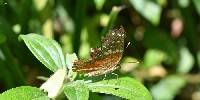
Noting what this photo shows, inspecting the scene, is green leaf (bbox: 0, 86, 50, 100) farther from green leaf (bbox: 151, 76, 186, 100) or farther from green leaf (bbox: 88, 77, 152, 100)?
green leaf (bbox: 151, 76, 186, 100)

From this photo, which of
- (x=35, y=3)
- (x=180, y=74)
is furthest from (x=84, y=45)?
(x=180, y=74)

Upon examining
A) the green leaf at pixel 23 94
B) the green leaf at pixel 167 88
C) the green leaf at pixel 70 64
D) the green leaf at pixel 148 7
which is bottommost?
the green leaf at pixel 167 88

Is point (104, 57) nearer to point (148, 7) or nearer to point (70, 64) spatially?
point (70, 64)

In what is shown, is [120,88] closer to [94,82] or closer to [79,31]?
[94,82]

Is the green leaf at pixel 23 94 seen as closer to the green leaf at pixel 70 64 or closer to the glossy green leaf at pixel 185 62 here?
the green leaf at pixel 70 64

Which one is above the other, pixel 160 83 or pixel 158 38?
pixel 158 38

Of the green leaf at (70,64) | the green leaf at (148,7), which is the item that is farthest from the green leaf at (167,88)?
the green leaf at (70,64)

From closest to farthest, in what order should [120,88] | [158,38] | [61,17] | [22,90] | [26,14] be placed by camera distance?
1. [22,90]
2. [120,88]
3. [26,14]
4. [61,17]
5. [158,38]

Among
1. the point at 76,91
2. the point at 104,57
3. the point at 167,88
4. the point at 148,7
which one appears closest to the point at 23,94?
→ the point at 76,91
